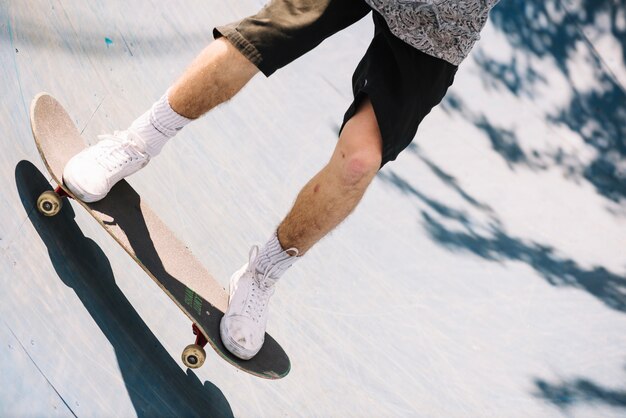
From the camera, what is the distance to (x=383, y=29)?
2104 millimetres

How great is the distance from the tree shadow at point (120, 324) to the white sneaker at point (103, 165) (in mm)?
183

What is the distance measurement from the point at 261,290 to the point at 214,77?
68 centimetres

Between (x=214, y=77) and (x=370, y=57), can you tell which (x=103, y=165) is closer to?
(x=214, y=77)

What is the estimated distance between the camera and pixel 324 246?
2.98 meters

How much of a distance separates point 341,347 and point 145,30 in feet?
5.81

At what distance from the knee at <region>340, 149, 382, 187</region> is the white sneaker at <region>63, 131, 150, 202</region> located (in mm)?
706

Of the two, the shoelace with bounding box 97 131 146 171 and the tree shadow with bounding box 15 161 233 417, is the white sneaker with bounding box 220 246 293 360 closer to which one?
the tree shadow with bounding box 15 161 233 417

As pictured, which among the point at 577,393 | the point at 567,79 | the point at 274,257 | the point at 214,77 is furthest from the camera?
the point at 567,79

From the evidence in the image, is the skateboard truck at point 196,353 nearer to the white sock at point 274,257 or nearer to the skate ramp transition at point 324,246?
the skate ramp transition at point 324,246

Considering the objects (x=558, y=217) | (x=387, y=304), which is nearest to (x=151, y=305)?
(x=387, y=304)

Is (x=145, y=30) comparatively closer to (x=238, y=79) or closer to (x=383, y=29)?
(x=238, y=79)

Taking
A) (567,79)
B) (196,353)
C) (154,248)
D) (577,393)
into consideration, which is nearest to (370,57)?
(154,248)

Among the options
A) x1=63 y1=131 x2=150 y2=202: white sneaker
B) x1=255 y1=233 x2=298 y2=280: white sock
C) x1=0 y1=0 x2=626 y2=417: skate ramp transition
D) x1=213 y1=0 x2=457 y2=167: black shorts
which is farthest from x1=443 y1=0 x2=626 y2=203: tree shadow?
x1=63 y1=131 x2=150 y2=202: white sneaker

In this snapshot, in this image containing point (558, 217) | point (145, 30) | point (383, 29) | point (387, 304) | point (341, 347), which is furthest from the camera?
point (558, 217)
